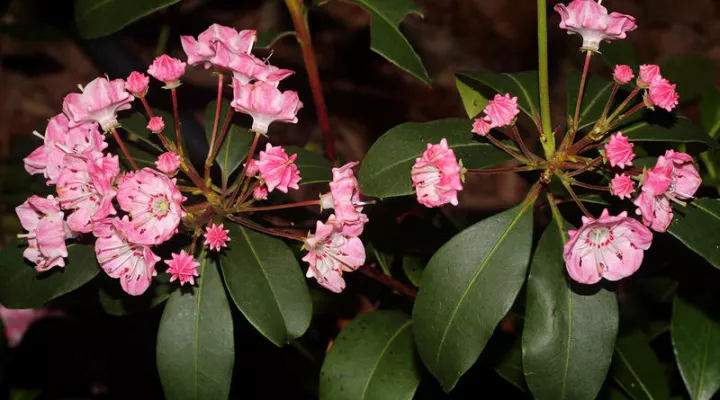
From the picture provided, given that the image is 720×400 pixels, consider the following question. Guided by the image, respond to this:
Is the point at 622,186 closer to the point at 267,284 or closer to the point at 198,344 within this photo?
the point at 267,284

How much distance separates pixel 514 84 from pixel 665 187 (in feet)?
1.42

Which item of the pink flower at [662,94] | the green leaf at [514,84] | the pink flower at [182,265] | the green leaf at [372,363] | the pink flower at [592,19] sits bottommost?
the green leaf at [372,363]

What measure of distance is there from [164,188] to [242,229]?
0.89 feet

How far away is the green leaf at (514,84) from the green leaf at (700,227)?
12.9 inches

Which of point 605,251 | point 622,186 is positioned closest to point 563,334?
point 605,251

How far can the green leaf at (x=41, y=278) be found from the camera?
154 centimetres

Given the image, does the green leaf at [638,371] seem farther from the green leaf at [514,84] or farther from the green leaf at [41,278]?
the green leaf at [41,278]

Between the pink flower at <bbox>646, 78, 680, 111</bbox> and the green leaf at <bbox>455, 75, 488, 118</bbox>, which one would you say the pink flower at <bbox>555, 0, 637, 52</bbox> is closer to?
the pink flower at <bbox>646, 78, 680, 111</bbox>

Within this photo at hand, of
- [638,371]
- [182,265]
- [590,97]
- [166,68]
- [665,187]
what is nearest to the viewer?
[665,187]

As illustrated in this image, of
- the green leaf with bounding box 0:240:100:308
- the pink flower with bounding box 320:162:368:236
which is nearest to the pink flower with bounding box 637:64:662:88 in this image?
the pink flower with bounding box 320:162:368:236

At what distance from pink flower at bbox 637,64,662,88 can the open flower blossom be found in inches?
6.6

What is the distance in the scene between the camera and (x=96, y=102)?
4.66 feet

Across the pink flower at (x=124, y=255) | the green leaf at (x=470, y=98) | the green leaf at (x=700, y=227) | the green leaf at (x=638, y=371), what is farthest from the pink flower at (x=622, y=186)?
the pink flower at (x=124, y=255)

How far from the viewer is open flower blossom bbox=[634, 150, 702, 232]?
127 cm
